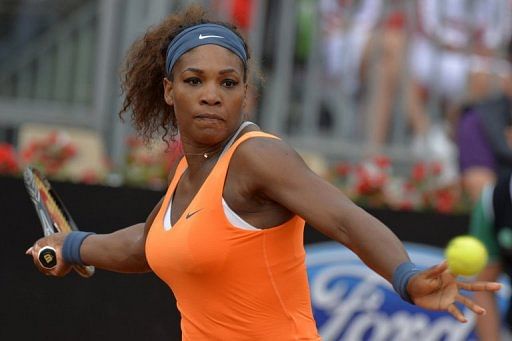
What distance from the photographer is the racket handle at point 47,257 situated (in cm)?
411

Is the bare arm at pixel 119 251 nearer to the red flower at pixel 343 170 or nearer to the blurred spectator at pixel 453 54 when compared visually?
the red flower at pixel 343 170

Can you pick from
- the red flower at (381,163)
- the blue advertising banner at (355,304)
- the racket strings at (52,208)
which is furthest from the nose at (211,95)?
the red flower at (381,163)

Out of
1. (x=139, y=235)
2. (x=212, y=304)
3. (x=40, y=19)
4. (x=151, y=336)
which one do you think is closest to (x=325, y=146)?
(x=40, y=19)

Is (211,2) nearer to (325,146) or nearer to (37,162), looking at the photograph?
(325,146)

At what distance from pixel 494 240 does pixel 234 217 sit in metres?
2.18

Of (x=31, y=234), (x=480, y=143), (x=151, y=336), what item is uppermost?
(x=480, y=143)

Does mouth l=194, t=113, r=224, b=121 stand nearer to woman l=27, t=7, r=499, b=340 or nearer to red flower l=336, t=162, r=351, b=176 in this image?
woman l=27, t=7, r=499, b=340

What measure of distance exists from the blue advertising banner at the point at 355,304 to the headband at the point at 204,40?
10.1 ft

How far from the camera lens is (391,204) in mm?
7879

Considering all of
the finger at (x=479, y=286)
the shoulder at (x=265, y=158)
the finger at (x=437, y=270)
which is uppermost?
the shoulder at (x=265, y=158)

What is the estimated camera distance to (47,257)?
4121mm

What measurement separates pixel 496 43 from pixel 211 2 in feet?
8.08

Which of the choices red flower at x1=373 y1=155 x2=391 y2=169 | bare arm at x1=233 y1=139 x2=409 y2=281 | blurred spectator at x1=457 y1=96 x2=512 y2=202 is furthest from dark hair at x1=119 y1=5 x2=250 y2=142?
red flower at x1=373 y1=155 x2=391 y2=169

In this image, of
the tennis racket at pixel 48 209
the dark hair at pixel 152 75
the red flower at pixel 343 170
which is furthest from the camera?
the red flower at pixel 343 170
